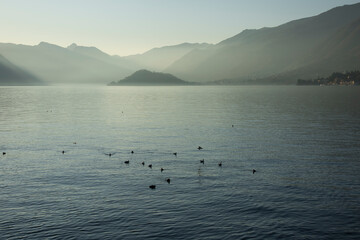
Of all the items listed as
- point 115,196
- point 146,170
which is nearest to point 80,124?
point 146,170

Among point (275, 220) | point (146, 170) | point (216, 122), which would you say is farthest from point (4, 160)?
point (216, 122)

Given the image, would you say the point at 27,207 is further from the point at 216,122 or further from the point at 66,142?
the point at 216,122

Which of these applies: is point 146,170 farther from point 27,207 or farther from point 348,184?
point 348,184

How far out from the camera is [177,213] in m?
30.7

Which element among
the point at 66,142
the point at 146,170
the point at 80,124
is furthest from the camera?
the point at 80,124

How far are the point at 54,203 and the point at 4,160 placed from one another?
22235 millimetres

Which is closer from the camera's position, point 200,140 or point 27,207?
point 27,207

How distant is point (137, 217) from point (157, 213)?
6.11 ft

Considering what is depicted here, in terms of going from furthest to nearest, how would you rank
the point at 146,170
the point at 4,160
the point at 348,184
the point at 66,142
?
the point at 66,142, the point at 4,160, the point at 146,170, the point at 348,184

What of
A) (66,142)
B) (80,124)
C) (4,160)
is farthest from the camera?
(80,124)

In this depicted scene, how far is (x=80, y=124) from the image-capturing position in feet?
305

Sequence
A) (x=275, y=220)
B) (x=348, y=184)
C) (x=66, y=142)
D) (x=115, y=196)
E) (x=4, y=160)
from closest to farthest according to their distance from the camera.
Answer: (x=275, y=220) < (x=115, y=196) < (x=348, y=184) < (x=4, y=160) < (x=66, y=142)

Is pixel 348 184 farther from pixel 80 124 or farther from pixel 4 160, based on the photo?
pixel 80 124

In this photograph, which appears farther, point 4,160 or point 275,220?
point 4,160
